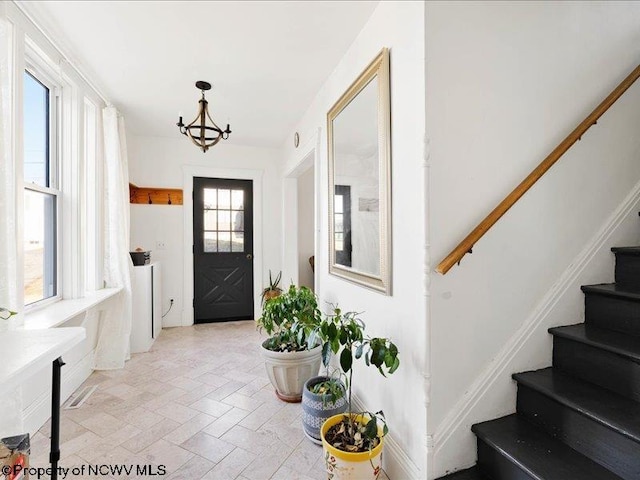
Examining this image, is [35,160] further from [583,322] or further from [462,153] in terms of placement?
[583,322]

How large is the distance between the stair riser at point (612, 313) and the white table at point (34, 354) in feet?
8.18

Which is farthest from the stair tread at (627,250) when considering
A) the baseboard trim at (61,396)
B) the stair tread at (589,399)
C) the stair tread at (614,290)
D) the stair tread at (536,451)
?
the baseboard trim at (61,396)

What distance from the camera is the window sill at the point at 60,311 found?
195 centimetres

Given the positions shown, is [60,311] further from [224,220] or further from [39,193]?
[224,220]

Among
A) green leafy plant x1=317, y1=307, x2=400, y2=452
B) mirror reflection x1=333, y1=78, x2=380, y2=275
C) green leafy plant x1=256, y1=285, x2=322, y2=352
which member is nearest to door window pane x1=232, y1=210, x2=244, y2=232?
green leafy plant x1=256, y1=285, x2=322, y2=352

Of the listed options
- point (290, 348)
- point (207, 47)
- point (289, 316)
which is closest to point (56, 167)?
point (207, 47)

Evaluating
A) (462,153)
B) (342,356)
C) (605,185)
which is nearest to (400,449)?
(342,356)

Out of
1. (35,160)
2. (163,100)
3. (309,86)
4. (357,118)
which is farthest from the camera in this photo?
(163,100)

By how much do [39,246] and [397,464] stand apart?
285cm

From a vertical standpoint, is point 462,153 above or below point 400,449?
above

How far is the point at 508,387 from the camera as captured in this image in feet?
5.08

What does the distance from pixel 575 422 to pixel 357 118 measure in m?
1.96

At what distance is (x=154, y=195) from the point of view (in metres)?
4.26

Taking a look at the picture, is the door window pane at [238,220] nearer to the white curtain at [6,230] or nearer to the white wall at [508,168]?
the white curtain at [6,230]
